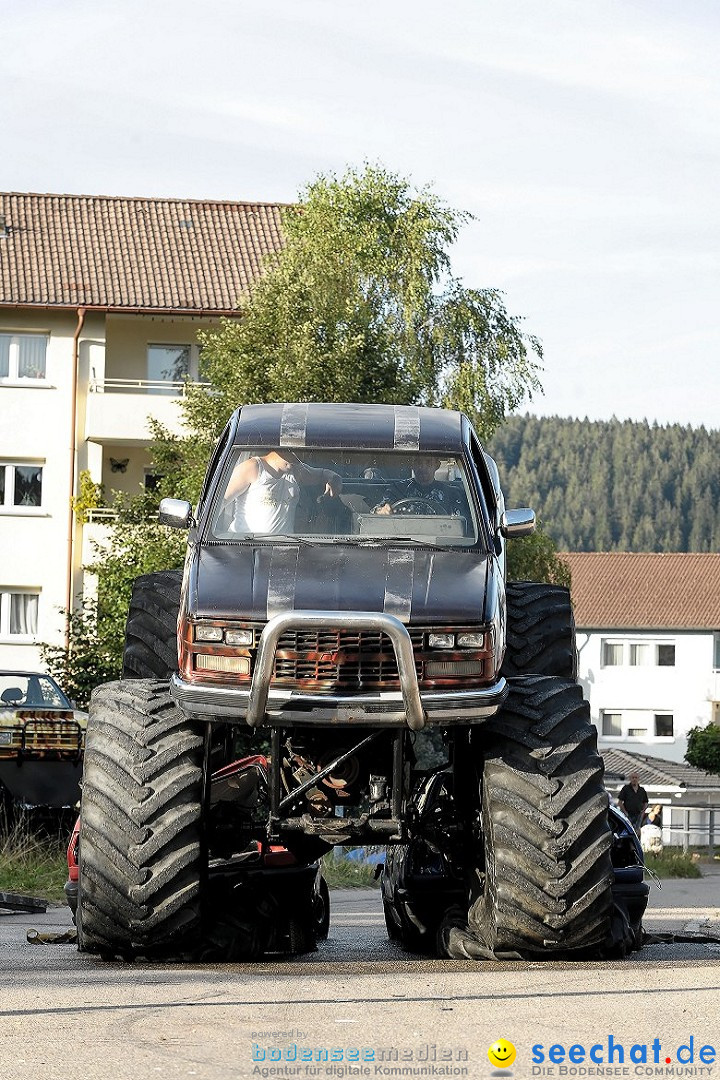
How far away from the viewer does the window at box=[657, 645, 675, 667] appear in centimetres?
9019

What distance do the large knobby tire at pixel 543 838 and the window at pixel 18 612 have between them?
3440 centimetres

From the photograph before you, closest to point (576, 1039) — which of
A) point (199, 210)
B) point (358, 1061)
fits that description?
point (358, 1061)

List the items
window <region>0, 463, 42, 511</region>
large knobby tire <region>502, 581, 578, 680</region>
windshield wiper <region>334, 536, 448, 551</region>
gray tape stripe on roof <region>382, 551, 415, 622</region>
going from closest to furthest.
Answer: gray tape stripe on roof <region>382, 551, 415, 622</region>, windshield wiper <region>334, 536, 448, 551</region>, large knobby tire <region>502, 581, 578, 680</region>, window <region>0, 463, 42, 511</region>

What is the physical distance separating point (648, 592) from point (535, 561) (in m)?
52.0

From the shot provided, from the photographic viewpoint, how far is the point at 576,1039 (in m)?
6.41

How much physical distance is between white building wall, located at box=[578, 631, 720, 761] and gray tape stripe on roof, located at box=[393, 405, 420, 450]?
76.9 metres

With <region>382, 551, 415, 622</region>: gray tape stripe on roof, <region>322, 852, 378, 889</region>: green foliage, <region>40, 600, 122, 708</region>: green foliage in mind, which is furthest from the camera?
<region>40, 600, 122, 708</region>: green foliage

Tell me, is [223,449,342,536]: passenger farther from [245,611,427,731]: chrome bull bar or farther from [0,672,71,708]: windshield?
[0,672,71,708]: windshield

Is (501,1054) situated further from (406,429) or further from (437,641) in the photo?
(406,429)

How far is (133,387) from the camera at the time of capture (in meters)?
43.5

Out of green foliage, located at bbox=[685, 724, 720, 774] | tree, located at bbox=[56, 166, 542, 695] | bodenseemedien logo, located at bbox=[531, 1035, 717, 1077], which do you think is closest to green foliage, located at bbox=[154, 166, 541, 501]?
tree, located at bbox=[56, 166, 542, 695]

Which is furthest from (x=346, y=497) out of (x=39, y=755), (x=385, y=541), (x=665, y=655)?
(x=665, y=655)

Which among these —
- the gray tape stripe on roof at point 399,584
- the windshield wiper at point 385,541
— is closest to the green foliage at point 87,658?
the windshield wiper at point 385,541

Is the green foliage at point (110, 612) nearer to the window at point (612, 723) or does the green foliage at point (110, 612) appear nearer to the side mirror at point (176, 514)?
the side mirror at point (176, 514)
